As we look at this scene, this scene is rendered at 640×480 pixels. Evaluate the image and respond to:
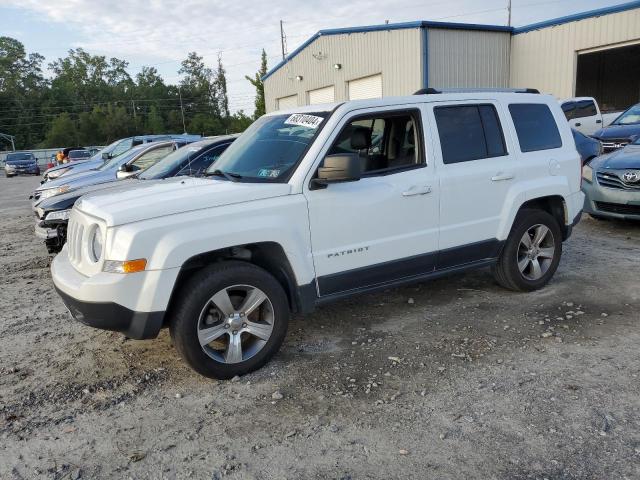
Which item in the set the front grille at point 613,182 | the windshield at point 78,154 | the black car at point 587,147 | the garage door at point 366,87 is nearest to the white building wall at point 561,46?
the garage door at point 366,87

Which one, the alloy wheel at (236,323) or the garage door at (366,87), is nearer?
the alloy wheel at (236,323)

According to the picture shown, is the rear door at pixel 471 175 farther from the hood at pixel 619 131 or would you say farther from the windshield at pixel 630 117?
the windshield at pixel 630 117

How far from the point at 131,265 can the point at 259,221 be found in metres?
0.88

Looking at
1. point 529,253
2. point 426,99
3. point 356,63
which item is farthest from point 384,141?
point 356,63

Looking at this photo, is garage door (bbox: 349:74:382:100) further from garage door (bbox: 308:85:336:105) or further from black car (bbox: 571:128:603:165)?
black car (bbox: 571:128:603:165)

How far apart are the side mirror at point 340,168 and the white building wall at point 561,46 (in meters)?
17.4

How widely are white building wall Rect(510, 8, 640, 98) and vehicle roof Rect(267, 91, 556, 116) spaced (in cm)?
1498

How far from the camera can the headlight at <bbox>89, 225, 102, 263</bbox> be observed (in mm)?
3535

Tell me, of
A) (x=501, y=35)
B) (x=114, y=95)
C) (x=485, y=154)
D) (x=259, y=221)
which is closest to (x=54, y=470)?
(x=259, y=221)

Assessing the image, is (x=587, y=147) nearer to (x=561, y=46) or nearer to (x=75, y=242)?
(x=75, y=242)

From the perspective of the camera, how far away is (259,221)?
363cm

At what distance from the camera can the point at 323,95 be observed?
2527 centimetres

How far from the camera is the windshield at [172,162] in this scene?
719 cm

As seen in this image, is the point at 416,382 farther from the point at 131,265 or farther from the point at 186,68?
the point at 186,68
